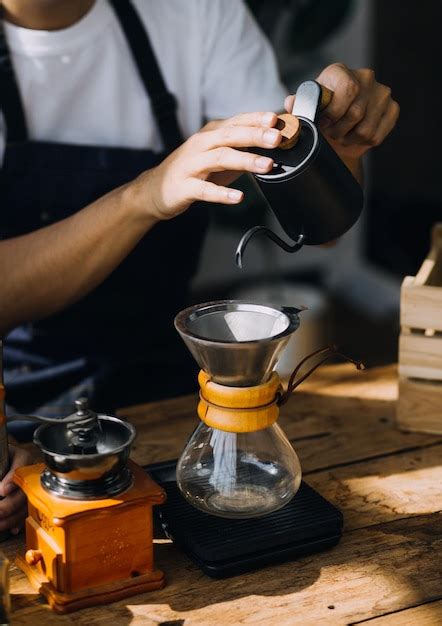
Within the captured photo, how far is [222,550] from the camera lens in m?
1.26

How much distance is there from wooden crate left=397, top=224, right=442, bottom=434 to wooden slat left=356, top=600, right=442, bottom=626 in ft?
1.71

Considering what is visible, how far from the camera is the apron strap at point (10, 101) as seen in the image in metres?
1.97

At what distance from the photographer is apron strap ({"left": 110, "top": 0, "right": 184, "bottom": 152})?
6.77 ft

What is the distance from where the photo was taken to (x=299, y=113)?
1.40 m

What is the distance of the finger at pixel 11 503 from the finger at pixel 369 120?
31.2 inches

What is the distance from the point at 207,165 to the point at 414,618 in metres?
0.71

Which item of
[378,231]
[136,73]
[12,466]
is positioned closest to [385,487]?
[12,466]

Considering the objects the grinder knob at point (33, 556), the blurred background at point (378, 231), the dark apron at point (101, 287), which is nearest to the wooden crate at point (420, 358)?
the dark apron at point (101, 287)

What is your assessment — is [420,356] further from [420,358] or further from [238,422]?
[238,422]

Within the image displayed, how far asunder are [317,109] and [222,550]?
63cm

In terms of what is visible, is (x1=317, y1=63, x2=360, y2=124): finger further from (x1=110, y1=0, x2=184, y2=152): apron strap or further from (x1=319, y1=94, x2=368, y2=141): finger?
(x1=110, y1=0, x2=184, y2=152): apron strap

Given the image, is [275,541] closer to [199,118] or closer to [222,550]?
[222,550]

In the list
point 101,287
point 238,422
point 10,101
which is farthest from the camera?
point 101,287

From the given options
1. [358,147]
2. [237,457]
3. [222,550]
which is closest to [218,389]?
[237,457]
